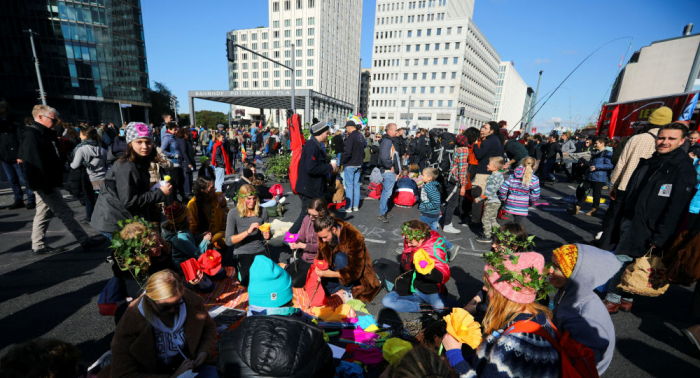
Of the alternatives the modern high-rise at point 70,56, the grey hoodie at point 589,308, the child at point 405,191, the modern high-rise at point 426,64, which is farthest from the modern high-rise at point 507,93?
the grey hoodie at point 589,308

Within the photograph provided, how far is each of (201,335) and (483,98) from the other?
91.9 metres

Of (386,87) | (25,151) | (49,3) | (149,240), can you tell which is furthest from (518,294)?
(386,87)

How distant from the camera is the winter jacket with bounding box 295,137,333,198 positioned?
4.55 meters

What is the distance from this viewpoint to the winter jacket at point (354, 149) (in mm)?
6383

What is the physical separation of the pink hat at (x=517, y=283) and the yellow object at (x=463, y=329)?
29 cm

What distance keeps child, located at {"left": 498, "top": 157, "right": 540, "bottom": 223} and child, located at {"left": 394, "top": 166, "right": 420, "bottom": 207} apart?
304cm

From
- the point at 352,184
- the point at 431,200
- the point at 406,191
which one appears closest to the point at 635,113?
the point at 406,191

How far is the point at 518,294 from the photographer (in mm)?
1844

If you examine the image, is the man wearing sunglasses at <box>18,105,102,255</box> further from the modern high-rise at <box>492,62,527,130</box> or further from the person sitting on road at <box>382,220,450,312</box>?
the modern high-rise at <box>492,62,527,130</box>

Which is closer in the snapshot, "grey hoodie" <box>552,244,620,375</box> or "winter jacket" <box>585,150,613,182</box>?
"grey hoodie" <box>552,244,620,375</box>

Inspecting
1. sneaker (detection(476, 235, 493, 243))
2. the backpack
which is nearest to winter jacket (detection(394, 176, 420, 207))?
sneaker (detection(476, 235, 493, 243))

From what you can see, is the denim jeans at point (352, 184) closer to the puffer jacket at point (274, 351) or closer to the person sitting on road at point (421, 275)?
the person sitting on road at point (421, 275)

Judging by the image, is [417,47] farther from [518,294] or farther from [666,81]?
[518,294]

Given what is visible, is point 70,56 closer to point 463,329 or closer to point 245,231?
point 245,231
